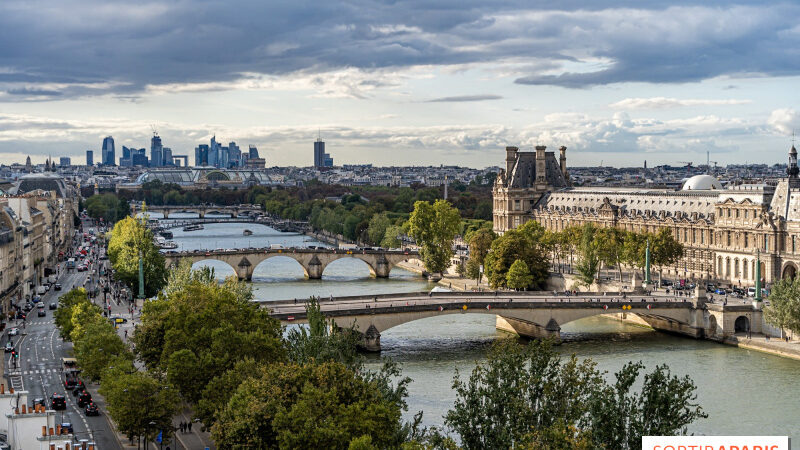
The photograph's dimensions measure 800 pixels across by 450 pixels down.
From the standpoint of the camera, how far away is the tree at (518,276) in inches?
2996

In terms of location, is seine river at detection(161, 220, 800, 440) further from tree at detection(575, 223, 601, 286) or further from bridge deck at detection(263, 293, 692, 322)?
tree at detection(575, 223, 601, 286)

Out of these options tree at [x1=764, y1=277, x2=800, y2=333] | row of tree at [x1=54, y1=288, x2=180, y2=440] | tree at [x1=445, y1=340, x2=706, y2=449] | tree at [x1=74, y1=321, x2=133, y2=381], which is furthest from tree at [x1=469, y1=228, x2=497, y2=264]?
tree at [x1=445, y1=340, x2=706, y2=449]

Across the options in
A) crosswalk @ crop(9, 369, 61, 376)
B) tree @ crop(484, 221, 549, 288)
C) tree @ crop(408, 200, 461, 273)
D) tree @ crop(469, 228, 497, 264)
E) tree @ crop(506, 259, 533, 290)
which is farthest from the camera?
tree @ crop(408, 200, 461, 273)

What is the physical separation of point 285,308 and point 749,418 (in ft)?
77.5

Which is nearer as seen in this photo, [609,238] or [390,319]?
[390,319]

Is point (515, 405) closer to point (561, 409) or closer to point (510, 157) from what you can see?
point (561, 409)

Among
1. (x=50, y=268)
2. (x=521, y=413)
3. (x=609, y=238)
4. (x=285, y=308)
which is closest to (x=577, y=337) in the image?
(x=285, y=308)

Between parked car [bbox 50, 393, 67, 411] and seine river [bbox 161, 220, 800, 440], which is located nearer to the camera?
parked car [bbox 50, 393, 67, 411]

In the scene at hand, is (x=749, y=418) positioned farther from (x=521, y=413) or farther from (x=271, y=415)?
(x=271, y=415)

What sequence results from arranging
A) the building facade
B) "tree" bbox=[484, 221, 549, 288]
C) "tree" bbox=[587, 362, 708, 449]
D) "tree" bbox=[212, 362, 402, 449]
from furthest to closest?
1. "tree" bbox=[484, 221, 549, 288]
2. the building facade
3. "tree" bbox=[212, 362, 402, 449]
4. "tree" bbox=[587, 362, 708, 449]

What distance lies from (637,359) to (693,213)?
37.0m

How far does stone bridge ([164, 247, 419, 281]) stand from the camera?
306 ft

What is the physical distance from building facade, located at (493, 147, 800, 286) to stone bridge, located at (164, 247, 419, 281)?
16.9 m

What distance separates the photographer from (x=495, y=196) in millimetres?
112562
